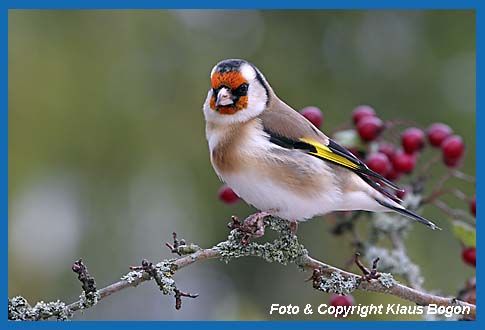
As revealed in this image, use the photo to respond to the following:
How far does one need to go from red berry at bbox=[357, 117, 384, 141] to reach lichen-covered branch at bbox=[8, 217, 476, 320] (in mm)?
724

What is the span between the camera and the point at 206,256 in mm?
2158

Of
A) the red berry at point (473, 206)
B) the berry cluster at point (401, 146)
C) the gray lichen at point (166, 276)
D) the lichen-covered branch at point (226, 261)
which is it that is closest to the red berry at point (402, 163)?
the berry cluster at point (401, 146)

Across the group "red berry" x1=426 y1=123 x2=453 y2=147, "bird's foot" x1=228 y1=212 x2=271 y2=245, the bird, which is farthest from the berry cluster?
"bird's foot" x1=228 y1=212 x2=271 y2=245

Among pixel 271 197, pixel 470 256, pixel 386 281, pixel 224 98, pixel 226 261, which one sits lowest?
pixel 470 256

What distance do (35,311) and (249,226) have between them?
2.30 feet

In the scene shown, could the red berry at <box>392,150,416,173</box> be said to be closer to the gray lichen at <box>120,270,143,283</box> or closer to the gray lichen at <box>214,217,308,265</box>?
the gray lichen at <box>214,217,308,265</box>

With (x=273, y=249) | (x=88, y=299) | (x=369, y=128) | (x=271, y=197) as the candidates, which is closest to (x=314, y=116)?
(x=369, y=128)

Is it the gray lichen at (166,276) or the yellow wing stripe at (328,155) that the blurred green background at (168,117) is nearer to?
the yellow wing stripe at (328,155)

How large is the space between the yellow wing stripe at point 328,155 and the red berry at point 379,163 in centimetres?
14

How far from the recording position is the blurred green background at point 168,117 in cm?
403

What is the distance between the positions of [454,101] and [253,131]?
2.33 metres

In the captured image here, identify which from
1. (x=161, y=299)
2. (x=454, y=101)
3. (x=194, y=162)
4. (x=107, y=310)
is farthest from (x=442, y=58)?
(x=107, y=310)

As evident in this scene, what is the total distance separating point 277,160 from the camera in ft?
8.80

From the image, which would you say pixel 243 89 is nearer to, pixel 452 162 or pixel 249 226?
pixel 249 226
